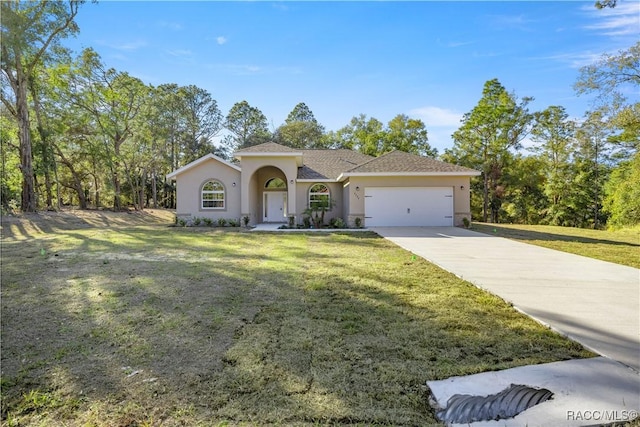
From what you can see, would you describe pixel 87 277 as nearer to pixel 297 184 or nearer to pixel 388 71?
pixel 297 184

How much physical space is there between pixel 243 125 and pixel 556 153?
33060 millimetres

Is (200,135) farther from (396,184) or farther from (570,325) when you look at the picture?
(570,325)

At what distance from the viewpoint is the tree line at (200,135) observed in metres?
18.4

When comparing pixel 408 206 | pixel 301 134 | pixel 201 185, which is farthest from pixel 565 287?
pixel 301 134

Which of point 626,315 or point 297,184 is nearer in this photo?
point 626,315

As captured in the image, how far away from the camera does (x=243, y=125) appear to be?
134 ft

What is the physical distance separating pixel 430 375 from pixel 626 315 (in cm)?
322

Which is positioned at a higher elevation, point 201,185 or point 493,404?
point 201,185

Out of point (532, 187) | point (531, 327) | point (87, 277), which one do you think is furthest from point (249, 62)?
point (532, 187)

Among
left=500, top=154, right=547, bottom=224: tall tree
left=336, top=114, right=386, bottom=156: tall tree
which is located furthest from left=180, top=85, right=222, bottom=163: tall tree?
left=500, top=154, right=547, bottom=224: tall tree

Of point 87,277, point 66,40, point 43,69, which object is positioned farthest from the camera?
point 43,69

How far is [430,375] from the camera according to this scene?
2807mm

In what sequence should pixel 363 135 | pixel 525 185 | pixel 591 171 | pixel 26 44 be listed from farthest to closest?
1. pixel 363 135
2. pixel 525 185
3. pixel 591 171
4. pixel 26 44

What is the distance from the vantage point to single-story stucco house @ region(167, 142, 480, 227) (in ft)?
56.7
